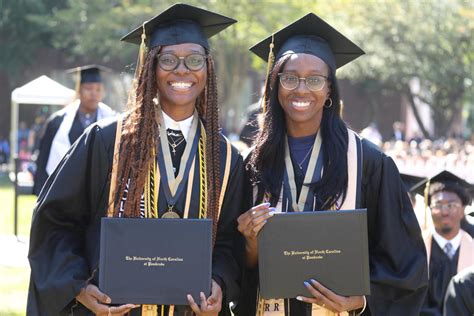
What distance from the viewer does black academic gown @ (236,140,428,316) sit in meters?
3.92

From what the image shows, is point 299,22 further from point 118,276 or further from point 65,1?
point 65,1

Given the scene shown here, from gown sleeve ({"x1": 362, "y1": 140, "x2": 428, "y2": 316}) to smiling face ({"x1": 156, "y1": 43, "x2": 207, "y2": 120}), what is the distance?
808mm

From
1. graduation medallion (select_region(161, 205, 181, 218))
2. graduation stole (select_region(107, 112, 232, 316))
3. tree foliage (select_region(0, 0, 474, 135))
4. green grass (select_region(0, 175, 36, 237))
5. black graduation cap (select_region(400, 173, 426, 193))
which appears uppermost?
tree foliage (select_region(0, 0, 474, 135))

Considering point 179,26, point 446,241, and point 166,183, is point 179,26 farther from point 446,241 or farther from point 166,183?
point 446,241

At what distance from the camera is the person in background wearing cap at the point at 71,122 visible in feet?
29.6

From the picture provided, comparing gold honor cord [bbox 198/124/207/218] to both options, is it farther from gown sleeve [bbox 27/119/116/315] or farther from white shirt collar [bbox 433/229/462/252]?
white shirt collar [bbox 433/229/462/252]

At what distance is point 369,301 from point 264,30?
2245 centimetres

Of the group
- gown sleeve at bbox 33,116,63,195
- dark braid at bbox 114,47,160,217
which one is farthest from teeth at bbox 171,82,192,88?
gown sleeve at bbox 33,116,63,195

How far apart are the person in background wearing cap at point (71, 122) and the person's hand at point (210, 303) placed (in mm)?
5464

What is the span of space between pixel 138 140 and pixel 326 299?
105cm

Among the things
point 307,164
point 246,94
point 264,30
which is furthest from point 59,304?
point 246,94

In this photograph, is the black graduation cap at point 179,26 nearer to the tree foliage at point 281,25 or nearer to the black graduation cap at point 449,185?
the black graduation cap at point 449,185

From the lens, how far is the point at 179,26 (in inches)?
158

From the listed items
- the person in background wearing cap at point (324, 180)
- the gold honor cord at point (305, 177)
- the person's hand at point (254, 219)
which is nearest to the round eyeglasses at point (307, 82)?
the person in background wearing cap at point (324, 180)
